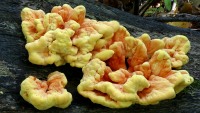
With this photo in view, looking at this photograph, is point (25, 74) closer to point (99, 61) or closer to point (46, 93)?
point (46, 93)

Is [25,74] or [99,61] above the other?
[99,61]

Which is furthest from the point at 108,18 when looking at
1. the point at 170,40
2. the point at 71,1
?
the point at 170,40

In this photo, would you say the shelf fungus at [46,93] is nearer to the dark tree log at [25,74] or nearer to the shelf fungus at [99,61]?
the shelf fungus at [99,61]

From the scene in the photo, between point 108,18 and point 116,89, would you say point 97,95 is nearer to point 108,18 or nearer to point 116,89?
point 116,89

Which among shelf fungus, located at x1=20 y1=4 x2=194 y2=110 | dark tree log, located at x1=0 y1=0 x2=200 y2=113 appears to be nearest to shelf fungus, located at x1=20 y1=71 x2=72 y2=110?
shelf fungus, located at x1=20 y1=4 x2=194 y2=110

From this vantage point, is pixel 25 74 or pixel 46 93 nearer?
pixel 46 93

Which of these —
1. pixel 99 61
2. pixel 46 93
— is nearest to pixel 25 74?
pixel 46 93

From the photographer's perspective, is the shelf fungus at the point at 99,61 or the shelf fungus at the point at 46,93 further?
the shelf fungus at the point at 99,61

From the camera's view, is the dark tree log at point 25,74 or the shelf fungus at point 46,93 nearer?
the shelf fungus at point 46,93

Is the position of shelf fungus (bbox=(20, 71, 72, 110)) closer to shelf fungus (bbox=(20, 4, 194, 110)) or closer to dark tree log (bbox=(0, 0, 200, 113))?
shelf fungus (bbox=(20, 4, 194, 110))

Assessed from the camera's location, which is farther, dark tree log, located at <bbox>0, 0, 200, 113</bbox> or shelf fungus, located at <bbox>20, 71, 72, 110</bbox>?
dark tree log, located at <bbox>0, 0, 200, 113</bbox>

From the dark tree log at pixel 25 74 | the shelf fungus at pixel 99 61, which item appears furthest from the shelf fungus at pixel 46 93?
the dark tree log at pixel 25 74
